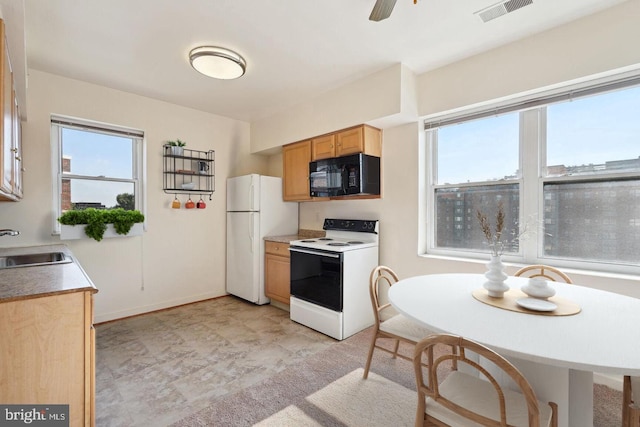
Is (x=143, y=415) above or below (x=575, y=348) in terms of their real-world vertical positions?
below

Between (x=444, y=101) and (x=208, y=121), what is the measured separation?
3.06m

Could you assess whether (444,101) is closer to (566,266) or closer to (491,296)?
(566,266)

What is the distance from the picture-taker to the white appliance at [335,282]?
2.89 meters

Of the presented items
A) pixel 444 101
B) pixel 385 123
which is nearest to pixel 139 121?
pixel 385 123

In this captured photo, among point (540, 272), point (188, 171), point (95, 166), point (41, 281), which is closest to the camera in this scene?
point (41, 281)

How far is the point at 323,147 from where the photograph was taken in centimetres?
353

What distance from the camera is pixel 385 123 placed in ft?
10.3

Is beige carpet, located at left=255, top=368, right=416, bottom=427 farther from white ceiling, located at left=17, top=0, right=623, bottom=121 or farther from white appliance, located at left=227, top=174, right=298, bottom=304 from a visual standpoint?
white ceiling, located at left=17, top=0, right=623, bottom=121

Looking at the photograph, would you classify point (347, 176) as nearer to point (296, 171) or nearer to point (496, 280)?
point (296, 171)

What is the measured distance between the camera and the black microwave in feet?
10.3

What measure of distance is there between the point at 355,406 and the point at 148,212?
3.16 m

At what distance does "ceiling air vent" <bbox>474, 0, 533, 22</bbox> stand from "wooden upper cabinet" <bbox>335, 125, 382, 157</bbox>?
4.39ft

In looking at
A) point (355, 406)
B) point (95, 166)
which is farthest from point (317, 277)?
point (95, 166)

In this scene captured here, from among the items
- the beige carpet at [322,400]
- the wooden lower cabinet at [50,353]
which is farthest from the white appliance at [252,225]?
the wooden lower cabinet at [50,353]
